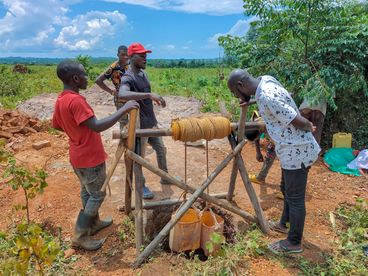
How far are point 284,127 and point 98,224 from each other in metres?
2.29

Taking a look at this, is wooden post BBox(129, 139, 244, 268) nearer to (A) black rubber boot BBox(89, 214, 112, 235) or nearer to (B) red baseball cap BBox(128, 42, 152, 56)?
A: (A) black rubber boot BBox(89, 214, 112, 235)

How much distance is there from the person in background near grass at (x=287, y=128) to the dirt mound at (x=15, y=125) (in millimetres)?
6192

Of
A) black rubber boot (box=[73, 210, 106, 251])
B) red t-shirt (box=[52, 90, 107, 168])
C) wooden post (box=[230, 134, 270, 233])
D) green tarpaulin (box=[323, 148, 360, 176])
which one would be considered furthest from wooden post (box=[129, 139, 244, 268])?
green tarpaulin (box=[323, 148, 360, 176])

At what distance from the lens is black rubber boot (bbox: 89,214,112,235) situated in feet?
11.6

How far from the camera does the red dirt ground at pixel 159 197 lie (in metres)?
3.09

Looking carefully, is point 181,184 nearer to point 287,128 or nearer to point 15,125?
point 287,128

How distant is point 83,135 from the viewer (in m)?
2.95

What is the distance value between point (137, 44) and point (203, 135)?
1498mm

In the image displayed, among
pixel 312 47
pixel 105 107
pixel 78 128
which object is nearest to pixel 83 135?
pixel 78 128

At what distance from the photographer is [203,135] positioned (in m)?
3.15

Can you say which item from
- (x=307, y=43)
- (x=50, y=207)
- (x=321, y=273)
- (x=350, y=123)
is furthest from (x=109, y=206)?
(x=350, y=123)

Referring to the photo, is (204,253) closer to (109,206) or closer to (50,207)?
(109,206)

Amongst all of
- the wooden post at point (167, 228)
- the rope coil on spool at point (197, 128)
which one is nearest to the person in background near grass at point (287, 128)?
the rope coil on spool at point (197, 128)

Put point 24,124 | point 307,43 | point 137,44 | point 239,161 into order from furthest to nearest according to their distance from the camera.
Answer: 1. point 24,124
2. point 307,43
3. point 137,44
4. point 239,161
